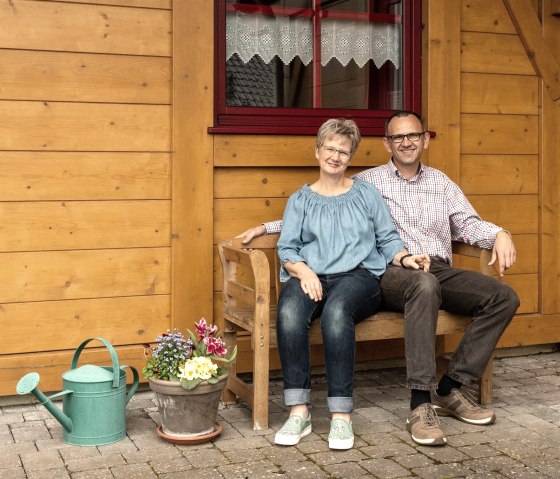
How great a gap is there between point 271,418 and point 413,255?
954 mm

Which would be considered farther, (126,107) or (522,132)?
(522,132)

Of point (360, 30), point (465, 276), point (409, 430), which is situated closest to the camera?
point (409, 430)

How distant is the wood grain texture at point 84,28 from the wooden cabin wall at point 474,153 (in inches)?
26.6

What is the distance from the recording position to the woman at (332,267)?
3750 millimetres

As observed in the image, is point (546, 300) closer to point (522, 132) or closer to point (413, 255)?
point (522, 132)

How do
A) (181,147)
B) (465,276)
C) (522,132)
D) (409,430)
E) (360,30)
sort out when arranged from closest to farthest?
(409,430)
(465,276)
(181,147)
(360,30)
(522,132)

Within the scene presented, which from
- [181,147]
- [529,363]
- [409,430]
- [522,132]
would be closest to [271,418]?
[409,430]

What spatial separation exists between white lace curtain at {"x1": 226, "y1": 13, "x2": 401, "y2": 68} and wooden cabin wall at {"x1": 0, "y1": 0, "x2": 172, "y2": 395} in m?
0.40

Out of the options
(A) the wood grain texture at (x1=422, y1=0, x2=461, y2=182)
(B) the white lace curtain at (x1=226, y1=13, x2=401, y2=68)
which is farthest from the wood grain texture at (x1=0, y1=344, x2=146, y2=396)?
(A) the wood grain texture at (x1=422, y1=0, x2=461, y2=182)

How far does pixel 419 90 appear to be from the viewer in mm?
4953

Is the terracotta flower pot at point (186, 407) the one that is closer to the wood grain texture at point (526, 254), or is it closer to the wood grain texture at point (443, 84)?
the wood grain texture at point (443, 84)

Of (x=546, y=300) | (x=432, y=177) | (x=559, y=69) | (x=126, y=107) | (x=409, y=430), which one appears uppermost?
(x=559, y=69)

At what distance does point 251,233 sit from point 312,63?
3.40ft

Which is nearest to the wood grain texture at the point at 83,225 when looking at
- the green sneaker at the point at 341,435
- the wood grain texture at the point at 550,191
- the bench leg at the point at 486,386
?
the green sneaker at the point at 341,435
